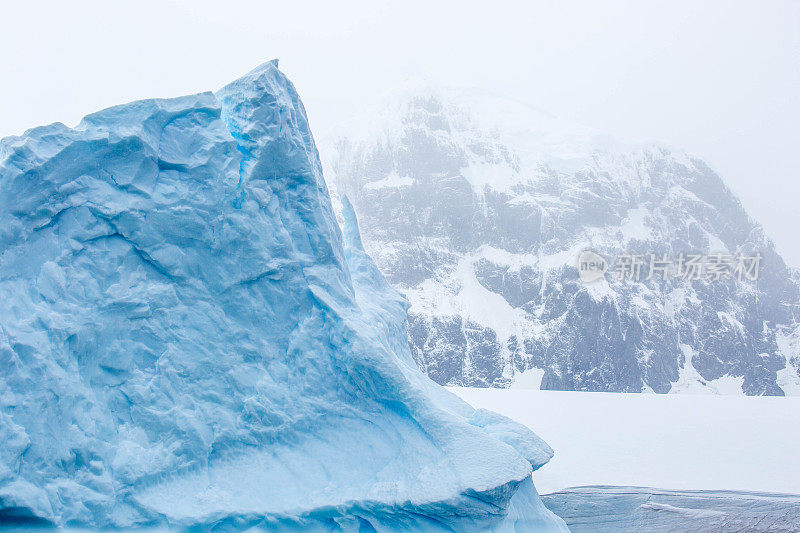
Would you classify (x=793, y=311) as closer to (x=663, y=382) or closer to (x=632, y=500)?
(x=663, y=382)

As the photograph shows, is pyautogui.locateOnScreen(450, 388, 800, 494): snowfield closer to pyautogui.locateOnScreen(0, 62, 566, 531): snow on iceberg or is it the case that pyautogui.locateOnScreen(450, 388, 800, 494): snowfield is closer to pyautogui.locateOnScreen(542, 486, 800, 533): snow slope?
pyautogui.locateOnScreen(542, 486, 800, 533): snow slope

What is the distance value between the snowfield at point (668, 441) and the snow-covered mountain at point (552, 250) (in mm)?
36459

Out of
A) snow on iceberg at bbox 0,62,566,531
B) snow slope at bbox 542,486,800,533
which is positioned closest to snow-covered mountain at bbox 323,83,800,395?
snow slope at bbox 542,486,800,533

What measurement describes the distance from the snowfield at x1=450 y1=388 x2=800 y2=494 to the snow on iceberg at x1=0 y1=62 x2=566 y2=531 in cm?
477

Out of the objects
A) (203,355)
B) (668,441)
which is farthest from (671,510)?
(203,355)

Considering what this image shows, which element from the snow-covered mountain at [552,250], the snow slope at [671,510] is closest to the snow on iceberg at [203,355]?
the snow slope at [671,510]

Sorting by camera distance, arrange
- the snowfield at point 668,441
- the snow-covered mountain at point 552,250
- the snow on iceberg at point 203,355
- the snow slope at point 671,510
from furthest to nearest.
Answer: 1. the snow-covered mountain at point 552,250
2. the snowfield at point 668,441
3. the snow slope at point 671,510
4. the snow on iceberg at point 203,355

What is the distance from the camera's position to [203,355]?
6125mm

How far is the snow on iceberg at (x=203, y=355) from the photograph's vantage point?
210 inches

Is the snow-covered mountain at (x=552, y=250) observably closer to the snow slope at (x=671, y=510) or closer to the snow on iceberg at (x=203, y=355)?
the snow slope at (x=671, y=510)

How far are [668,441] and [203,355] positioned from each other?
1205cm

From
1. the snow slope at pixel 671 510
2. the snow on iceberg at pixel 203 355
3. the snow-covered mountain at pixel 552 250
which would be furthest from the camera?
the snow-covered mountain at pixel 552 250

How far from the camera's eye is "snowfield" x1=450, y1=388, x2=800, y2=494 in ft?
34.8

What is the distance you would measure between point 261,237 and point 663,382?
6032cm
